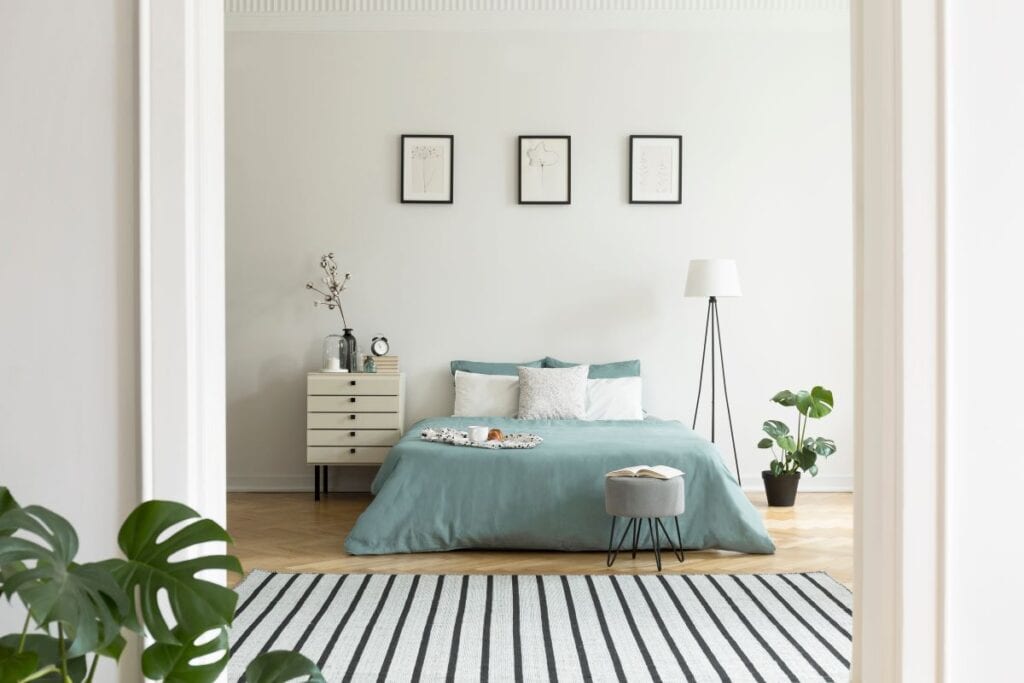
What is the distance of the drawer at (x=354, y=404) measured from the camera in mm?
5645

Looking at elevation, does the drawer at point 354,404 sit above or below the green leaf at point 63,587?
below

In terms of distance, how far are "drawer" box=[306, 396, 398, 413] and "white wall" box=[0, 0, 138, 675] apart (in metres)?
3.88

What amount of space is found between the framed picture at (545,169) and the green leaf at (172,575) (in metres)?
4.98

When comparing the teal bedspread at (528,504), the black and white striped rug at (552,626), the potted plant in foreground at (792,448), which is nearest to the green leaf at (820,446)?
the potted plant in foreground at (792,448)

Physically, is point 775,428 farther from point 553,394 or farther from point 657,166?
point 657,166

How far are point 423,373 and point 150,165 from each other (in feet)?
14.5

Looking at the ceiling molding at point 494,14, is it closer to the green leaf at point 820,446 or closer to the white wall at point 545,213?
the white wall at point 545,213

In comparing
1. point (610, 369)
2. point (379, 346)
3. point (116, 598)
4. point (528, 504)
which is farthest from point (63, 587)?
point (610, 369)

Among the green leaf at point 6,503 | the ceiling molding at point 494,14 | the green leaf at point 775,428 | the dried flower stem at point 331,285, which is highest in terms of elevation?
the ceiling molding at point 494,14
